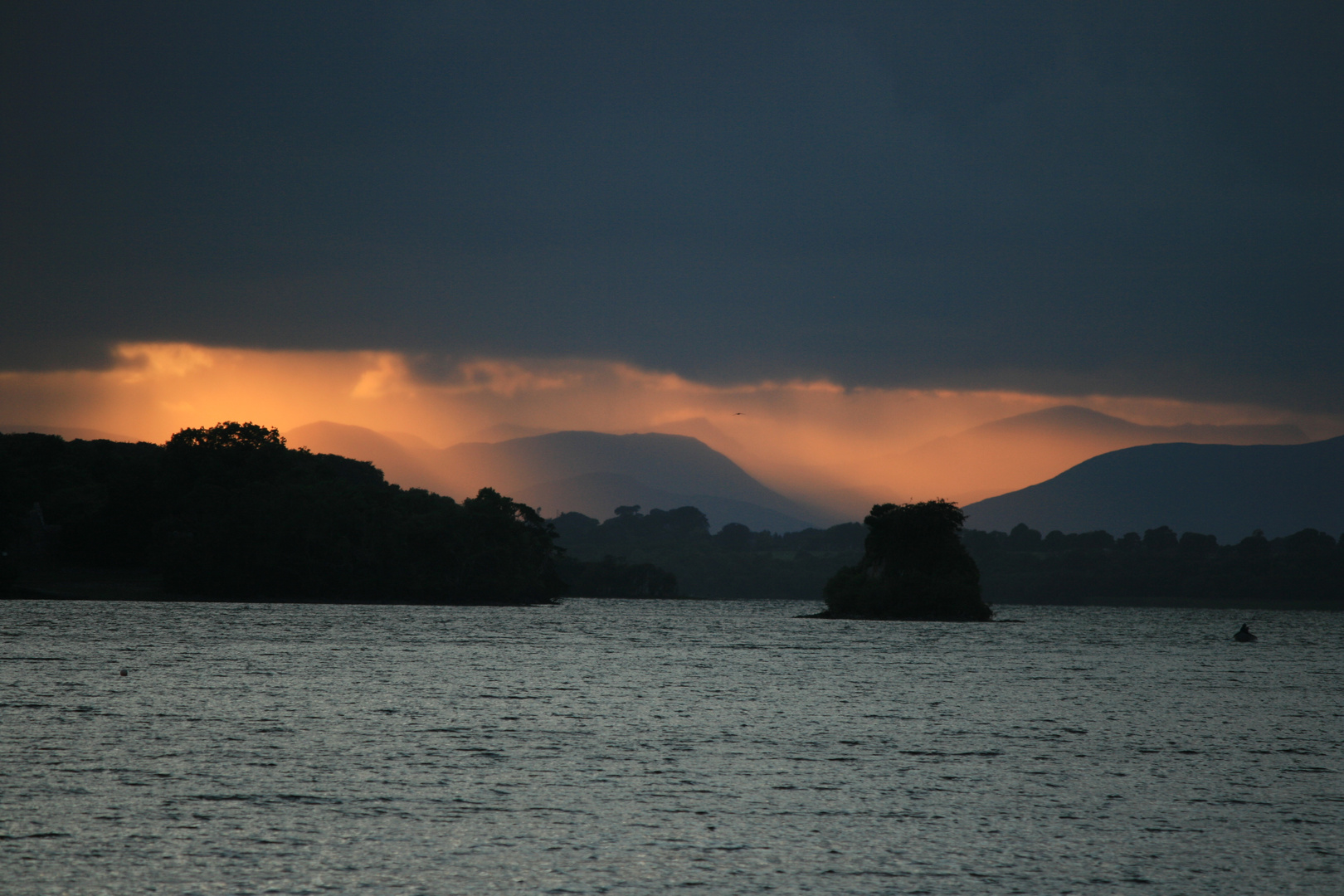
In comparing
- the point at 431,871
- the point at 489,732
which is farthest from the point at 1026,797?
the point at 489,732

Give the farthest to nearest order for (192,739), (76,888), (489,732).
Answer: (489,732), (192,739), (76,888)

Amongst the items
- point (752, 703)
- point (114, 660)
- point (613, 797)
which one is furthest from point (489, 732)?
point (114, 660)

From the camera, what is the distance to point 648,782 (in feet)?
136

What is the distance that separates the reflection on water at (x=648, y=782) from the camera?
93.6 ft

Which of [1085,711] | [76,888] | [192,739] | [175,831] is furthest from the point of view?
[1085,711]

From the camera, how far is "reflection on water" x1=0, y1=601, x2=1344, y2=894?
28531mm

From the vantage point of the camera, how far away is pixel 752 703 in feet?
235

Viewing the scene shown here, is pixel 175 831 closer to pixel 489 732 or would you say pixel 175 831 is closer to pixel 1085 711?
pixel 489 732

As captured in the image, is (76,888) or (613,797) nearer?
(76,888)

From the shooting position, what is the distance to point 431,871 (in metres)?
28.0

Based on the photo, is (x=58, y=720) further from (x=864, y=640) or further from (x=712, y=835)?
(x=864, y=640)

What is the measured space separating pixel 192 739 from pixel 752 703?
109ft

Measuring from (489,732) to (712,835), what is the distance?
2355 cm

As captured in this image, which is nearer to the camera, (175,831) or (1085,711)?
(175,831)
